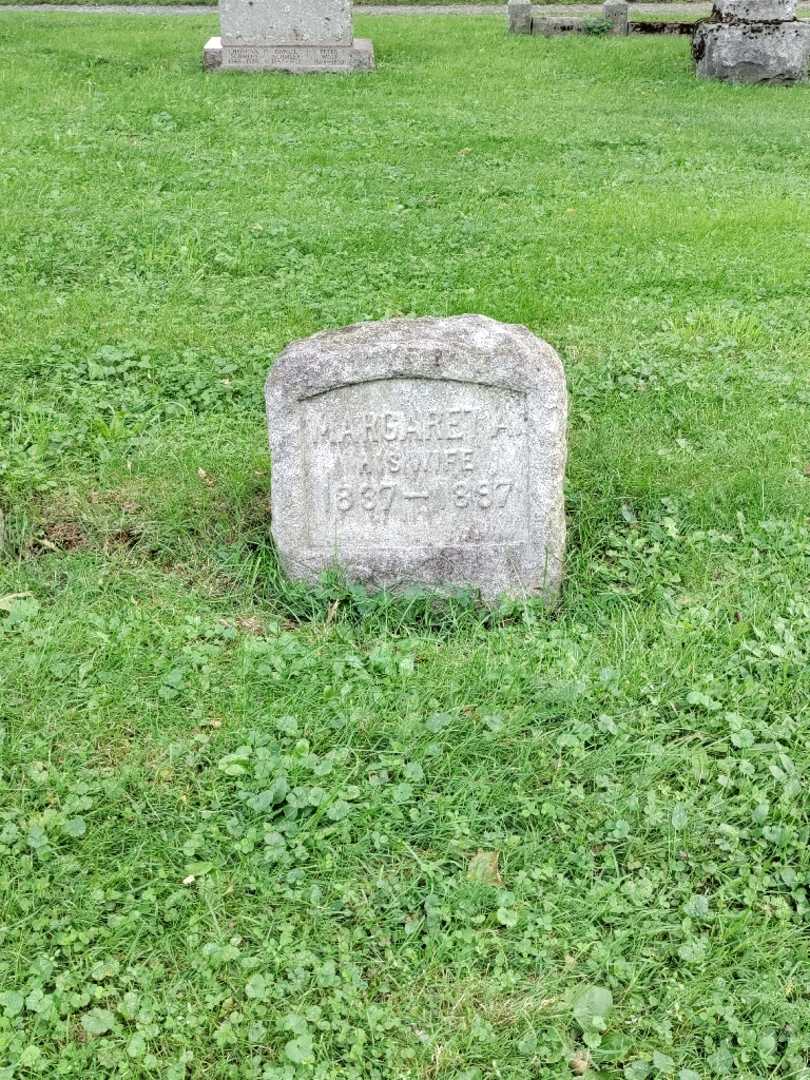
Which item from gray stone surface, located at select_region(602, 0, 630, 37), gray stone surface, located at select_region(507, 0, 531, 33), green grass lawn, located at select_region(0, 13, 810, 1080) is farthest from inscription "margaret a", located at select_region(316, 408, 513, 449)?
gray stone surface, located at select_region(602, 0, 630, 37)

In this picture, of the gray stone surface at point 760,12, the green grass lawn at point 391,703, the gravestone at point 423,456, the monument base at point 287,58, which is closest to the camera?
the green grass lawn at point 391,703

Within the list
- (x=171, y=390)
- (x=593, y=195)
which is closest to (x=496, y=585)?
(x=171, y=390)

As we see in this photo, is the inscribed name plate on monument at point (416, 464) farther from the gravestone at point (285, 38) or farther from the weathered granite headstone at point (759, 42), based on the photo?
the weathered granite headstone at point (759, 42)

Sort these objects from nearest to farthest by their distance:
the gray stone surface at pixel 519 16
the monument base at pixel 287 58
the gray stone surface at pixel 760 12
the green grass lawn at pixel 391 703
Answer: the green grass lawn at pixel 391 703 → the gray stone surface at pixel 760 12 → the monument base at pixel 287 58 → the gray stone surface at pixel 519 16

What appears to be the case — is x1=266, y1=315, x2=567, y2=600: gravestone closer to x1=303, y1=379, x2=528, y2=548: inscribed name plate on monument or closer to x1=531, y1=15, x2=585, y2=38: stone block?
x1=303, y1=379, x2=528, y2=548: inscribed name plate on monument

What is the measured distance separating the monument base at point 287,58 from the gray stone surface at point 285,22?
0.06 m

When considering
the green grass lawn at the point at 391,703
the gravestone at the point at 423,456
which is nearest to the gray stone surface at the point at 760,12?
the green grass lawn at the point at 391,703

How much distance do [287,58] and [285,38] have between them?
0.20 m

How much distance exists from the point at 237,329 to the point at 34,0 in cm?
1433

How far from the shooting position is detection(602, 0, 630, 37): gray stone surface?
1530 cm

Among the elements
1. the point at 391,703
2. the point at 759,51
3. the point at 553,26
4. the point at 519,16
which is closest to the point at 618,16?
the point at 553,26

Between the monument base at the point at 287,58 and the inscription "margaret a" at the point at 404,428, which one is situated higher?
the monument base at the point at 287,58

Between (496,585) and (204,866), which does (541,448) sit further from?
(204,866)

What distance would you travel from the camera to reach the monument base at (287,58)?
12.5 m
